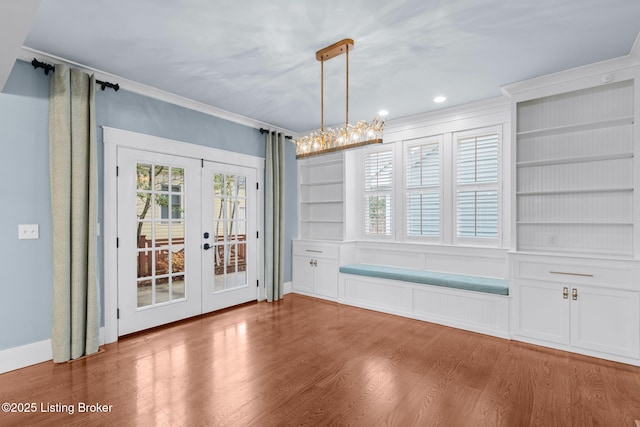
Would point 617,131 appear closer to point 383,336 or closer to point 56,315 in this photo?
point 383,336

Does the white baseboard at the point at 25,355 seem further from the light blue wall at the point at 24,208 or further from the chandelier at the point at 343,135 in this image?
the chandelier at the point at 343,135

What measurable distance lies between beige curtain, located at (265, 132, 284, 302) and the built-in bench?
3.41 ft

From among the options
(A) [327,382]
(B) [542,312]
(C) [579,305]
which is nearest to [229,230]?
(A) [327,382]

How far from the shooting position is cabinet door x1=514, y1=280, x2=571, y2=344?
3.29 m

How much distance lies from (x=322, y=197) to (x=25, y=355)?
4.27 meters

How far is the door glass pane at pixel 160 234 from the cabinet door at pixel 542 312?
3.97m

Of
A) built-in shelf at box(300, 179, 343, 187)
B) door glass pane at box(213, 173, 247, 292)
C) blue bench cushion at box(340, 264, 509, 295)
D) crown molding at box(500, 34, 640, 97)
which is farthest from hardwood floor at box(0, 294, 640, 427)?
crown molding at box(500, 34, 640, 97)

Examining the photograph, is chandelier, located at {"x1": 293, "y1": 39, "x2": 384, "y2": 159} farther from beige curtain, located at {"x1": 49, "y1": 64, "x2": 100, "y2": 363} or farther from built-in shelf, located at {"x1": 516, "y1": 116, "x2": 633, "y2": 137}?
beige curtain, located at {"x1": 49, "y1": 64, "x2": 100, "y2": 363}

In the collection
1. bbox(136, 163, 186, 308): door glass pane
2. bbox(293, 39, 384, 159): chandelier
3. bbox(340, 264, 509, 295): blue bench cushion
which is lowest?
bbox(340, 264, 509, 295): blue bench cushion

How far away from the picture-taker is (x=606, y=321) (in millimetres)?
3086

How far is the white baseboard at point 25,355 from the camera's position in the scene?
9.18 feet

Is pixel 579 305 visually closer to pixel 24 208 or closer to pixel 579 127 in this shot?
pixel 579 127

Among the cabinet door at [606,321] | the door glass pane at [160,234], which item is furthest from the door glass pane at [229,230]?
the cabinet door at [606,321]

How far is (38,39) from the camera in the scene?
2.73 metres
